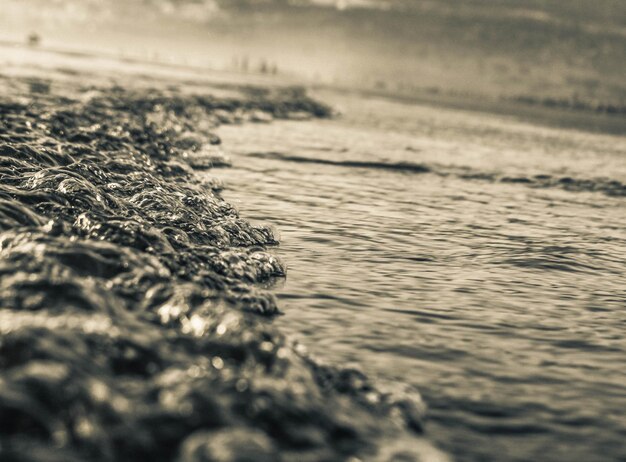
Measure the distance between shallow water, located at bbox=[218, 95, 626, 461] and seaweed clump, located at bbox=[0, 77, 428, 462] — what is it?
0.48m

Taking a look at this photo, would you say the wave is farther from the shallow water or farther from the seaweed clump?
the seaweed clump

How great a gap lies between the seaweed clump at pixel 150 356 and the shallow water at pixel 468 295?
478 millimetres

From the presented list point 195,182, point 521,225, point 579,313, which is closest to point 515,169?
point 521,225

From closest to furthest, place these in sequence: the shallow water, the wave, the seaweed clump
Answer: the seaweed clump, the shallow water, the wave

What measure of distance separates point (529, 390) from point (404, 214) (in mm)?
7323

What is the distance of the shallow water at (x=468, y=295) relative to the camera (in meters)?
4.64

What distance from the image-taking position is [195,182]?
13211 mm

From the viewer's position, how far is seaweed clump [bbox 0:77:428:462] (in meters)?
3.49

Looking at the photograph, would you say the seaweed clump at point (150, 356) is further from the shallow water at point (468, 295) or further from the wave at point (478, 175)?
the wave at point (478, 175)

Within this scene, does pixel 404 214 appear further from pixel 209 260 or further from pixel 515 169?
pixel 515 169

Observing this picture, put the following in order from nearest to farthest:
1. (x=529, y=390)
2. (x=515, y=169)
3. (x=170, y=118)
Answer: (x=529, y=390), (x=515, y=169), (x=170, y=118)

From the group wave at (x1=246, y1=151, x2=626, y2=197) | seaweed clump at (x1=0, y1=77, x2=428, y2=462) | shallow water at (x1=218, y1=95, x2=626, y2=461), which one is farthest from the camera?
wave at (x1=246, y1=151, x2=626, y2=197)

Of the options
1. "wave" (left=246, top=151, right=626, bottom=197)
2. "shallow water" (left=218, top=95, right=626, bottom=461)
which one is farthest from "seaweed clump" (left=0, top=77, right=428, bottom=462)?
"wave" (left=246, top=151, right=626, bottom=197)

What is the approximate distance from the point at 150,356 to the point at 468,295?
3860 mm
